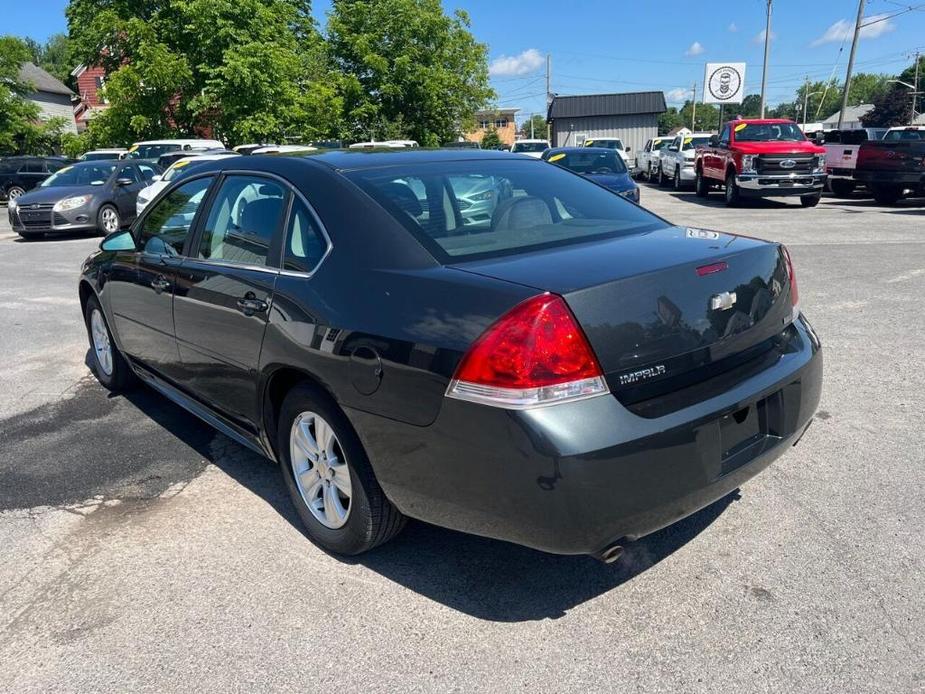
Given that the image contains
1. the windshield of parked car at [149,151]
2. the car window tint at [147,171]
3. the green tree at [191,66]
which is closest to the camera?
the car window tint at [147,171]

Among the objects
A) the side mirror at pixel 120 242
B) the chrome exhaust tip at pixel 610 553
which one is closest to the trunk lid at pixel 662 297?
the chrome exhaust tip at pixel 610 553

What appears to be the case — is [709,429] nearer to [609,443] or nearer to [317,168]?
[609,443]

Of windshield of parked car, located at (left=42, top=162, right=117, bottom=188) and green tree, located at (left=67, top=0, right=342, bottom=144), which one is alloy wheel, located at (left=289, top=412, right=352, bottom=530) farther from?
green tree, located at (left=67, top=0, right=342, bottom=144)

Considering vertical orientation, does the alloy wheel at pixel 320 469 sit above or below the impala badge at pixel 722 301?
below

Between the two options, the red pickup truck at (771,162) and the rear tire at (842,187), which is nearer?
the red pickup truck at (771,162)

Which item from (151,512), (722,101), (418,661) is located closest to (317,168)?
(151,512)

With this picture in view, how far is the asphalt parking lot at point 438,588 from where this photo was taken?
259 cm

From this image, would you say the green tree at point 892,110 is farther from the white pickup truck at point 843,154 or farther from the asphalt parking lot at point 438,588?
the asphalt parking lot at point 438,588

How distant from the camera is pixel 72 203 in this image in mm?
15984

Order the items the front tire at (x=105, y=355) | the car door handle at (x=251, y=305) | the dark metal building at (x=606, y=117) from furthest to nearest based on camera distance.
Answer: the dark metal building at (x=606, y=117) → the front tire at (x=105, y=355) → the car door handle at (x=251, y=305)

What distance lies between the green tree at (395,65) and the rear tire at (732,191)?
2360 centimetres

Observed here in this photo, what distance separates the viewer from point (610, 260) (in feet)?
9.44

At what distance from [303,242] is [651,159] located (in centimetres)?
3013

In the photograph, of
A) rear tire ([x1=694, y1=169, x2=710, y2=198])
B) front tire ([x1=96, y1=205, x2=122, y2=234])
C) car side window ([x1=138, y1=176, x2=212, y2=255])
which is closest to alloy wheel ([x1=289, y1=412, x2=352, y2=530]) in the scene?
car side window ([x1=138, y1=176, x2=212, y2=255])
